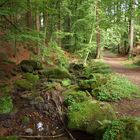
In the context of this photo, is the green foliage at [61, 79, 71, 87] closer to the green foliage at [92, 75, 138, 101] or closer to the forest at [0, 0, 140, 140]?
the forest at [0, 0, 140, 140]

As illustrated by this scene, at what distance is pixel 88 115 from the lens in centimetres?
800

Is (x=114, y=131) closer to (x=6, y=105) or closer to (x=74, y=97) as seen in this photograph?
(x=74, y=97)

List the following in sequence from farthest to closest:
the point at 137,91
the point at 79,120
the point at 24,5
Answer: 1. the point at 137,91
2. the point at 24,5
3. the point at 79,120

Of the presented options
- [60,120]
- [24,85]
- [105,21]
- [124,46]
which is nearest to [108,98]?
[60,120]

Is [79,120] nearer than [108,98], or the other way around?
[79,120]

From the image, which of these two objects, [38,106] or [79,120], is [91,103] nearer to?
[79,120]

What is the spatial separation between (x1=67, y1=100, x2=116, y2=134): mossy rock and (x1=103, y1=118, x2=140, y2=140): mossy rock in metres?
0.77

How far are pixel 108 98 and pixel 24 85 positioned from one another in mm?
3221

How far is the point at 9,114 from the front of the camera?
840cm

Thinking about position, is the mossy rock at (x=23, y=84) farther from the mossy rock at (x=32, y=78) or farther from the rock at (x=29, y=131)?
the rock at (x=29, y=131)

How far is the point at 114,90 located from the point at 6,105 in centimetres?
430

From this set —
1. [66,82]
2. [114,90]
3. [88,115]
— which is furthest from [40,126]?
[114,90]

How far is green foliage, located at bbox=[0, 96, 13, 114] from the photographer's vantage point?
27.6 feet

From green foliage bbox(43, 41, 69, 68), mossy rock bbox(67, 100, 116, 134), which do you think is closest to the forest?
mossy rock bbox(67, 100, 116, 134)
